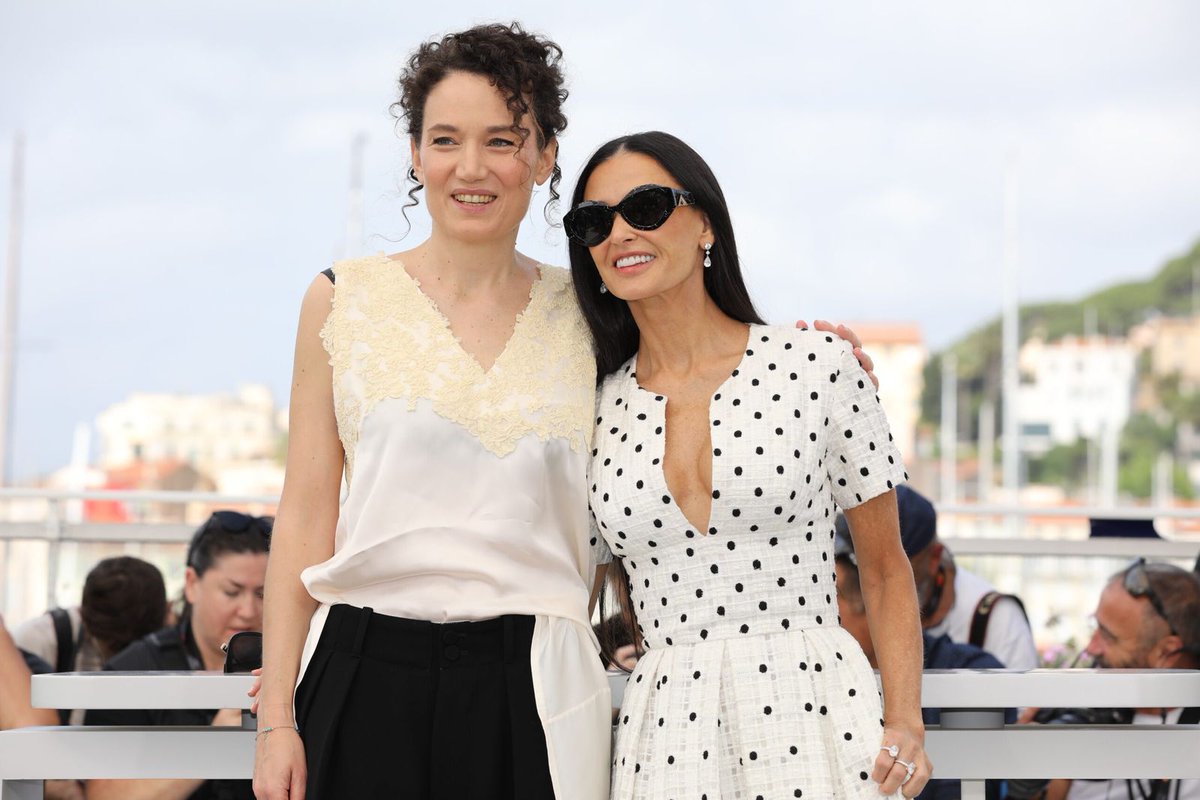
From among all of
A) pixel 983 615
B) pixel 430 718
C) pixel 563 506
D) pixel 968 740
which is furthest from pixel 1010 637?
pixel 430 718

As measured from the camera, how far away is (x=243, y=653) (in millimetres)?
2805

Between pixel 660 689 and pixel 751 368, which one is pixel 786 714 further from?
pixel 751 368

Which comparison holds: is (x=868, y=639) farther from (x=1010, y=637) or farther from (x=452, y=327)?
(x=452, y=327)

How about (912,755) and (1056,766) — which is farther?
(1056,766)

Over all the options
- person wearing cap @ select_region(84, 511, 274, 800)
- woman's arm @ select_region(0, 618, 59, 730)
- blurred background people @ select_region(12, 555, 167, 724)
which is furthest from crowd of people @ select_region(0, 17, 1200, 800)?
blurred background people @ select_region(12, 555, 167, 724)

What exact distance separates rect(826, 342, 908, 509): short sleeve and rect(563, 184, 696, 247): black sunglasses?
0.40 m

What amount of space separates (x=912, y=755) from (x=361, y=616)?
0.93 meters

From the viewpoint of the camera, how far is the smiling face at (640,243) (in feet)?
8.62

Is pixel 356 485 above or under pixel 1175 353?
under

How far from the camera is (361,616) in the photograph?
7.91 feet

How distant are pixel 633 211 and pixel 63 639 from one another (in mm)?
3256

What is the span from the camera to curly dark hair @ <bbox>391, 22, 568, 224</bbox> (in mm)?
2574

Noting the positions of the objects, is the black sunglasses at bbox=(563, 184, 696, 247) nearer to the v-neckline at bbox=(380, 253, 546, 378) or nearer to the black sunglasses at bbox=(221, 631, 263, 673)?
the v-neckline at bbox=(380, 253, 546, 378)

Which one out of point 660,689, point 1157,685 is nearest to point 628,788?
point 660,689
